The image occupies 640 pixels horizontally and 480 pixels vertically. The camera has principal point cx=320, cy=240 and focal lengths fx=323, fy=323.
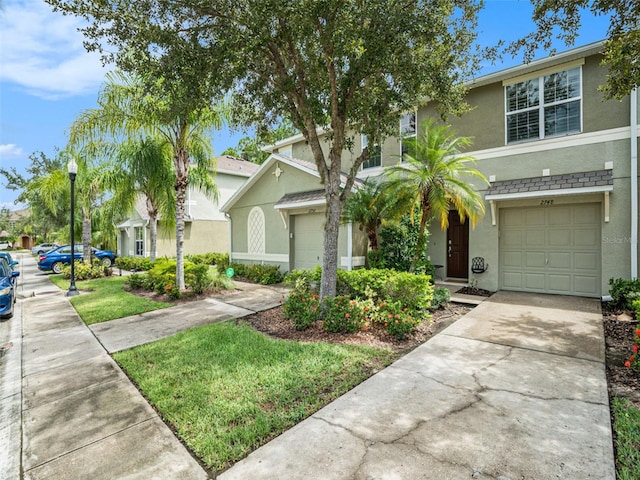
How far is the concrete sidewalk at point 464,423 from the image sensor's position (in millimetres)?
2650

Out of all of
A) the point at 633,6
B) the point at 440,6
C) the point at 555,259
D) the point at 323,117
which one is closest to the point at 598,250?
the point at 555,259

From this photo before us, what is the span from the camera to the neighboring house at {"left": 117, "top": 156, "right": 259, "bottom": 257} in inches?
818

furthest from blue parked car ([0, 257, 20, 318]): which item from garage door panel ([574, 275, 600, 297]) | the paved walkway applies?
garage door panel ([574, 275, 600, 297])

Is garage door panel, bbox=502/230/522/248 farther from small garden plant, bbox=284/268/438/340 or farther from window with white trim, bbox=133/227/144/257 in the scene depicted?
window with white trim, bbox=133/227/144/257

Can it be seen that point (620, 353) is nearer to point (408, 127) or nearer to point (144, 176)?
point (408, 127)

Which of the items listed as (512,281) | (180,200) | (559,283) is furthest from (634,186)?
(180,200)

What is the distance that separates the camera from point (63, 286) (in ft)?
45.4

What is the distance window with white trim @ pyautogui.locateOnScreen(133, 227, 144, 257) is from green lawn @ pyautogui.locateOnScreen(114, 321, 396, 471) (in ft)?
59.8

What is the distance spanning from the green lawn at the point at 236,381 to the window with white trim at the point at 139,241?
18.2 m

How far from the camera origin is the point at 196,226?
21562 millimetres

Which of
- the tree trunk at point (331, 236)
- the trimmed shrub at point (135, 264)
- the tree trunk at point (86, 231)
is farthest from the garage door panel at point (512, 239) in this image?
the tree trunk at point (86, 231)

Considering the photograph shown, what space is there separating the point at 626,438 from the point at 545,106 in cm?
922

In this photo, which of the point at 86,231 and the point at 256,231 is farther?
the point at 86,231

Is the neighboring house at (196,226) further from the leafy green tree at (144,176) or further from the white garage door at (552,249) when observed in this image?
the white garage door at (552,249)
